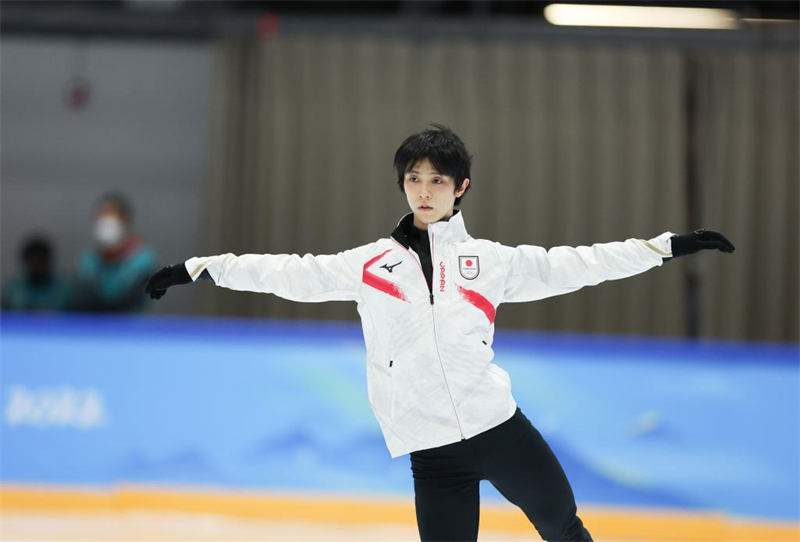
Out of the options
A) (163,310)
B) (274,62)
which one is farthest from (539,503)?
(163,310)

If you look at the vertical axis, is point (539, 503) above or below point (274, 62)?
below

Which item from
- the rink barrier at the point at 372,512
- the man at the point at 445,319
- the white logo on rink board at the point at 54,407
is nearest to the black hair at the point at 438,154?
the man at the point at 445,319

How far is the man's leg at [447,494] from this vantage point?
2.54m

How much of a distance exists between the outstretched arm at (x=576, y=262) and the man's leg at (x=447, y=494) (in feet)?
1.68

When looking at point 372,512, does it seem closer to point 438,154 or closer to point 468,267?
point 468,267

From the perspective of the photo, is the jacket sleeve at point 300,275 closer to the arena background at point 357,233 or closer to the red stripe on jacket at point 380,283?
the red stripe on jacket at point 380,283

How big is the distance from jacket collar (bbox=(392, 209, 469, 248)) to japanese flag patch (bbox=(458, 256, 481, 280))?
68 mm

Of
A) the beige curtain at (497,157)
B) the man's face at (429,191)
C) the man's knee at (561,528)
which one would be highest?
the beige curtain at (497,157)

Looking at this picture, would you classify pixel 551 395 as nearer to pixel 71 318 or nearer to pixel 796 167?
pixel 71 318

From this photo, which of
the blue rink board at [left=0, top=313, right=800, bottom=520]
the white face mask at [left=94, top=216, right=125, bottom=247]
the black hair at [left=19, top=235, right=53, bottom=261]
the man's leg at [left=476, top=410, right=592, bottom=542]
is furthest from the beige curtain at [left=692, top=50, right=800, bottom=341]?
the man's leg at [left=476, top=410, right=592, bottom=542]

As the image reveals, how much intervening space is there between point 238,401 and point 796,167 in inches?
188

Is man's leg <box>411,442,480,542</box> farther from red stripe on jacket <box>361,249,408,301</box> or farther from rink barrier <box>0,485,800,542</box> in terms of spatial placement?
rink barrier <box>0,485,800,542</box>

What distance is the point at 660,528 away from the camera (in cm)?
480

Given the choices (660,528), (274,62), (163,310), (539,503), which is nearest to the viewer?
(539,503)
